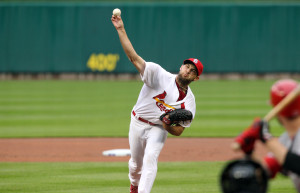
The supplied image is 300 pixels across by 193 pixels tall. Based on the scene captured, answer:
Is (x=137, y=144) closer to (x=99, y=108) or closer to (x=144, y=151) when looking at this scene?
(x=144, y=151)

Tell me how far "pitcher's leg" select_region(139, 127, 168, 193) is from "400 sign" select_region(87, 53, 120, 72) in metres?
22.1

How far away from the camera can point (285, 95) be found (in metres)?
3.97

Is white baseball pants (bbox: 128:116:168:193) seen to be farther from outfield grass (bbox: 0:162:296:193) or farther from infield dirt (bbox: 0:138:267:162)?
infield dirt (bbox: 0:138:267:162)

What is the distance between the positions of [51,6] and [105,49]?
11.2 feet

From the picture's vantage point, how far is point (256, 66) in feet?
92.3

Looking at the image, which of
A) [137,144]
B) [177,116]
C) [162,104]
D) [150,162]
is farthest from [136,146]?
[177,116]

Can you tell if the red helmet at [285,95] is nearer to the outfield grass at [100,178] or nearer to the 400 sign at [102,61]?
the outfield grass at [100,178]

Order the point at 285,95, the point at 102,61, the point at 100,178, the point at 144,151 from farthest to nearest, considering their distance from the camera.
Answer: the point at 102,61 < the point at 100,178 < the point at 144,151 < the point at 285,95

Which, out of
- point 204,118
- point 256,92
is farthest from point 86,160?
point 256,92

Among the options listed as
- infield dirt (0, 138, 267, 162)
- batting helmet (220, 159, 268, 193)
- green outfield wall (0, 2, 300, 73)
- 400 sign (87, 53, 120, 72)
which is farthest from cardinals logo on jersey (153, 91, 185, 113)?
400 sign (87, 53, 120, 72)

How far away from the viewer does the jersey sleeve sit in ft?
20.2

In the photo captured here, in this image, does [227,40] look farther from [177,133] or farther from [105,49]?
[177,133]

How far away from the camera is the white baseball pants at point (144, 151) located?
6.11m

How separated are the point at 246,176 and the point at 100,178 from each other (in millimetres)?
4567
